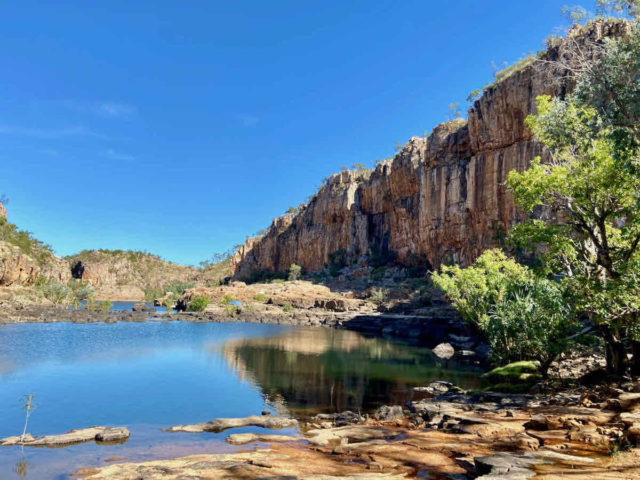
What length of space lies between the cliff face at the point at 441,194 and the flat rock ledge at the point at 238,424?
98.0 ft

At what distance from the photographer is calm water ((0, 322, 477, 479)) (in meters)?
11.3

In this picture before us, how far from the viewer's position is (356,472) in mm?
8039

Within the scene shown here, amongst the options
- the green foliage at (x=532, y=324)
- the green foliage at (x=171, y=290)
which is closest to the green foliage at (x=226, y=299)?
the green foliage at (x=171, y=290)

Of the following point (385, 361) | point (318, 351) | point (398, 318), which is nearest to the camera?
point (385, 361)

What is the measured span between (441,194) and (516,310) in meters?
49.3

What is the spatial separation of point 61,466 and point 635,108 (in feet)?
53.9

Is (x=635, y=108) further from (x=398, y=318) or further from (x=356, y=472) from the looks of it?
(x=398, y=318)

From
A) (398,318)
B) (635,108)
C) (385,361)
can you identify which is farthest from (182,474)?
(398,318)

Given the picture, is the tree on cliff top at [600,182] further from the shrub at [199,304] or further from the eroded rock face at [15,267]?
the eroded rock face at [15,267]

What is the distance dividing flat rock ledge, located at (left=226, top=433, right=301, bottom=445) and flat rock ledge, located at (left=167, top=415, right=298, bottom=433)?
41.0 inches

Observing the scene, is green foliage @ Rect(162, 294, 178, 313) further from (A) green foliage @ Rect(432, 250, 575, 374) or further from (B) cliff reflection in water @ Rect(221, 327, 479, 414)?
(A) green foliage @ Rect(432, 250, 575, 374)

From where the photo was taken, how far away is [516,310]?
20.0 m

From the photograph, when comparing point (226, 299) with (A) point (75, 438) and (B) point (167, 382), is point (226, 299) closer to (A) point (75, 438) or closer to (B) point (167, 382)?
(B) point (167, 382)

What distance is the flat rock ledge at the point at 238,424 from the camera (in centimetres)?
1273
